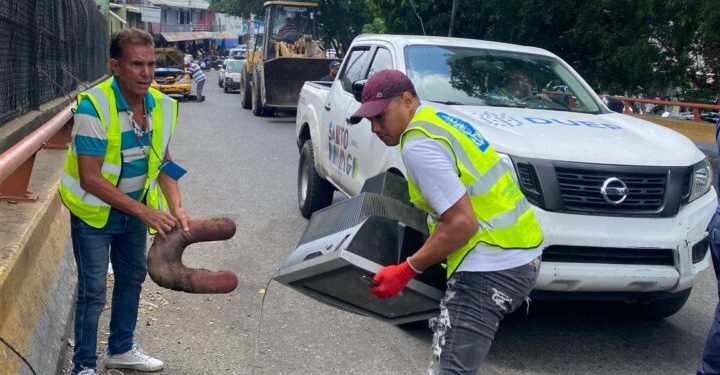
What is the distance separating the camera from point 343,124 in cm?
768

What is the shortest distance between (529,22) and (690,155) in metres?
14.2

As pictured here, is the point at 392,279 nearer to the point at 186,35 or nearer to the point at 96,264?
the point at 96,264

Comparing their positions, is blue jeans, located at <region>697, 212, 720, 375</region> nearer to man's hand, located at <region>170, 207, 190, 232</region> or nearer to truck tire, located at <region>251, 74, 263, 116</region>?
man's hand, located at <region>170, 207, 190, 232</region>

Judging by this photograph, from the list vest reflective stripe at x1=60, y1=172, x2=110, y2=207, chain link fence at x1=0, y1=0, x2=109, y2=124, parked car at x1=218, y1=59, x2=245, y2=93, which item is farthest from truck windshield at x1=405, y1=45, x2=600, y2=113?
parked car at x1=218, y1=59, x2=245, y2=93

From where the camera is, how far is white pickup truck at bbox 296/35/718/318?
5.18 meters

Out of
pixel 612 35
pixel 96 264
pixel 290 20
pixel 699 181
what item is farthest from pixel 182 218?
pixel 290 20

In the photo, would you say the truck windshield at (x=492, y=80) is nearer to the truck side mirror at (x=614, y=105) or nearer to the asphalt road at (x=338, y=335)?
the truck side mirror at (x=614, y=105)

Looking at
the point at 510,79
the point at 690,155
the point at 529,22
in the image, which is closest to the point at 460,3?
the point at 529,22

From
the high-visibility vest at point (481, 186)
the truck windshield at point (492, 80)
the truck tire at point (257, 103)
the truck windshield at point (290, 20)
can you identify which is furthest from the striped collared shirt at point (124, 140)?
the truck windshield at point (290, 20)

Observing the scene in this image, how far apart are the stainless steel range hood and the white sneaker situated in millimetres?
1425

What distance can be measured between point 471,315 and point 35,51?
7201 millimetres

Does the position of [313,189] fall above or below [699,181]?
below

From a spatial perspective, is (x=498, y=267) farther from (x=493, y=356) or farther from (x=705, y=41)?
(x=705, y=41)

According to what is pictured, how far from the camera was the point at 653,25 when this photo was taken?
712 inches
